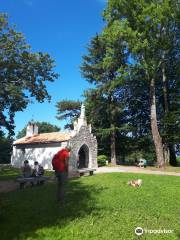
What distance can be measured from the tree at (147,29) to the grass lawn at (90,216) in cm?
2168

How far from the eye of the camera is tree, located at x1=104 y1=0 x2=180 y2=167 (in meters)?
31.7

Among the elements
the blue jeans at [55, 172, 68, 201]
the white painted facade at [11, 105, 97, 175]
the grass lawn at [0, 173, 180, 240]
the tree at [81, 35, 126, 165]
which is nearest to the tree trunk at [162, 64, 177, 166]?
the tree at [81, 35, 126, 165]

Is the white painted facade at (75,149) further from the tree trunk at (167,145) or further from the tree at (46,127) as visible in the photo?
the tree at (46,127)

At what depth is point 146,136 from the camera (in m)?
44.6

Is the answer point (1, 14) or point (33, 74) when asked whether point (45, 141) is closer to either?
point (33, 74)

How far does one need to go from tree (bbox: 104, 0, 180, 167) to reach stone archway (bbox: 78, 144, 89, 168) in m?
8.21

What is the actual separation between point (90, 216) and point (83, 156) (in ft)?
97.0

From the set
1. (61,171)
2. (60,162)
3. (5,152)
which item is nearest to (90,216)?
(61,171)

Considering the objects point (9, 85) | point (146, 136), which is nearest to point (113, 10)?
point (9, 85)

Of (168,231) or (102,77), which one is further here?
(102,77)

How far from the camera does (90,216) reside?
9.33 metres

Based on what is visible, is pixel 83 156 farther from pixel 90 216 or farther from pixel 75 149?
pixel 90 216

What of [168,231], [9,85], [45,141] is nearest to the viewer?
[168,231]

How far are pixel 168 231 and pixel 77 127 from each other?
1099 inches
